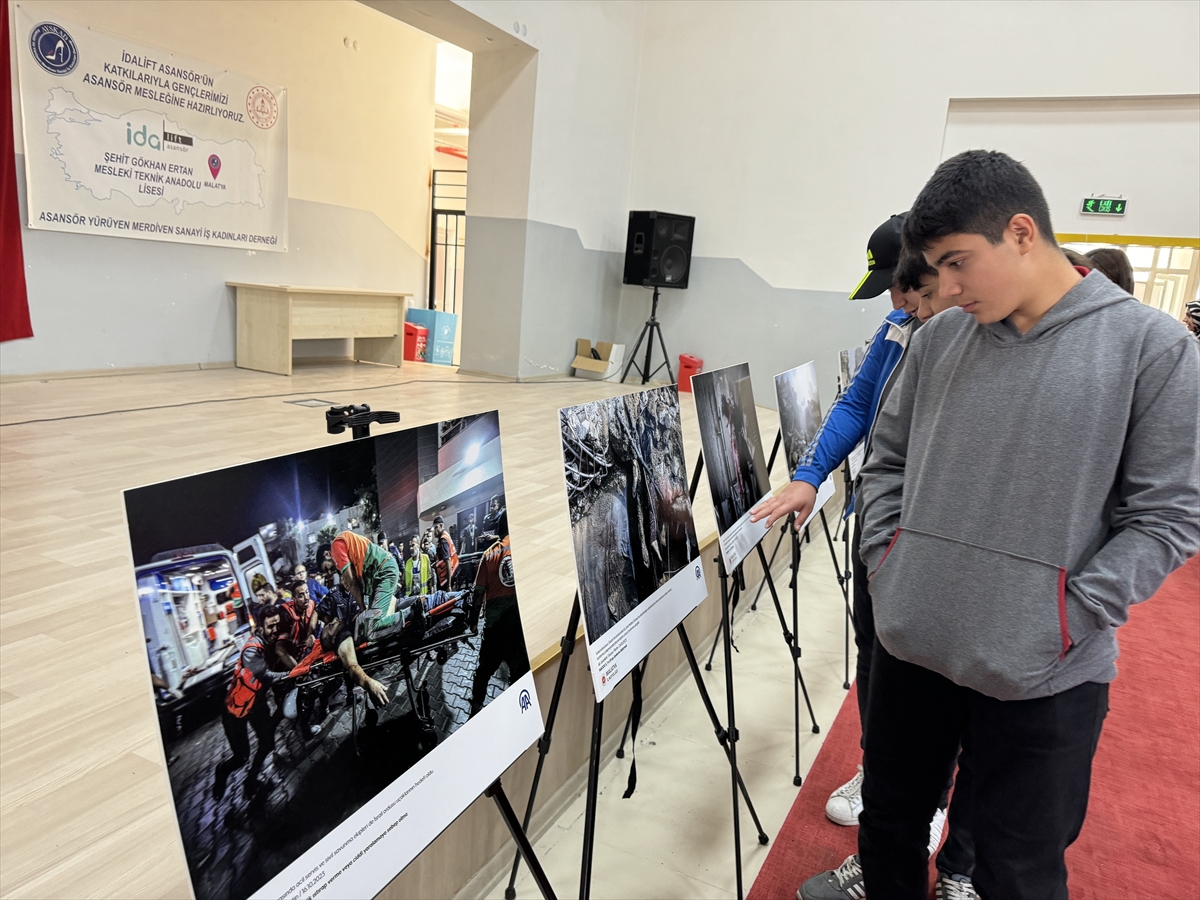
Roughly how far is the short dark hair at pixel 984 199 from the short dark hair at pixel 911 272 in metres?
0.43

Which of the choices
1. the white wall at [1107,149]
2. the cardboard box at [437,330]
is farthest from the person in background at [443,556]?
the cardboard box at [437,330]

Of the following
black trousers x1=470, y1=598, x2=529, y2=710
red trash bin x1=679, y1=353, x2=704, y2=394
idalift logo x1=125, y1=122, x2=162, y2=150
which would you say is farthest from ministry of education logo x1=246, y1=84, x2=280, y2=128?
black trousers x1=470, y1=598, x2=529, y2=710

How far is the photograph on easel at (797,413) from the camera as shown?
2271 mm

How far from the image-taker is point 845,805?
1789 millimetres

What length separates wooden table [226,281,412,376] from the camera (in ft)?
19.1

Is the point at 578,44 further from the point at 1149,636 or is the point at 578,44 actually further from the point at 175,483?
the point at 175,483

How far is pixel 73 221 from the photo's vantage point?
15.9ft

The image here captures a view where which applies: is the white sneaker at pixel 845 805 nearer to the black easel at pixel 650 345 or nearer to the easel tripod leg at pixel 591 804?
the easel tripod leg at pixel 591 804

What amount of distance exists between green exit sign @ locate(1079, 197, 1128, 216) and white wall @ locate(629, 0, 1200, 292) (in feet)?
2.57

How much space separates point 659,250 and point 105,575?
5.95 metres

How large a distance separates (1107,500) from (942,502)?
200 mm

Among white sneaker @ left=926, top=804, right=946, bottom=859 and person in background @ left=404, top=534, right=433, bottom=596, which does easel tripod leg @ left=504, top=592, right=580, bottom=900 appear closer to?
person in background @ left=404, top=534, right=433, bottom=596
